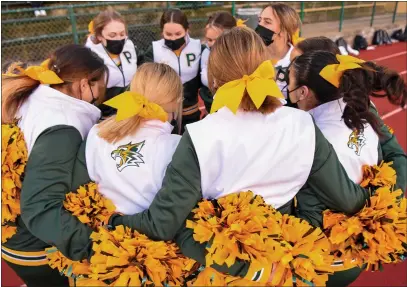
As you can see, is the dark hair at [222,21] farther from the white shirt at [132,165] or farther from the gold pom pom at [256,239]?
the gold pom pom at [256,239]

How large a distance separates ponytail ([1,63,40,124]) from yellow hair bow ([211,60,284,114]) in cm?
101

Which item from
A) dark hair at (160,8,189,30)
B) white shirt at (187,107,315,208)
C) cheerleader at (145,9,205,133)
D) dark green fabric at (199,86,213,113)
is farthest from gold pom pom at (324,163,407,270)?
dark hair at (160,8,189,30)

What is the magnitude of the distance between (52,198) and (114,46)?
7.31 feet

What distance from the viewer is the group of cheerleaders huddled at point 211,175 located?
151 centimetres

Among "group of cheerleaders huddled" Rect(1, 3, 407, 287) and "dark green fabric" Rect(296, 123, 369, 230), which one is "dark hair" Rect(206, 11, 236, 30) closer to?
"group of cheerleaders huddled" Rect(1, 3, 407, 287)

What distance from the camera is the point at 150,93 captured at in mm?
1764

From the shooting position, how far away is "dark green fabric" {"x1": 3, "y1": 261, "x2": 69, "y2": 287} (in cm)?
212

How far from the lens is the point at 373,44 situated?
14.5 m

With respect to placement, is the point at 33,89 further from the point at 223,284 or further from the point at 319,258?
the point at 319,258

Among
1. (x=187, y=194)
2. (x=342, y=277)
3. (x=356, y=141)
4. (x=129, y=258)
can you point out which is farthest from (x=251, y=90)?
(x=342, y=277)

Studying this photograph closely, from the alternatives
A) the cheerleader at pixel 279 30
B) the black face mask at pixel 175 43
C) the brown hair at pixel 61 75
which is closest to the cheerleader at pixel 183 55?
the black face mask at pixel 175 43

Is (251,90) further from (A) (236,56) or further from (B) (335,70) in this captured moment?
(B) (335,70)

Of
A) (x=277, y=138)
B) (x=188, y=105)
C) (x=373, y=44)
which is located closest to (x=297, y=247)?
(x=277, y=138)

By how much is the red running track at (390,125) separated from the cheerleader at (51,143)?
4.71ft
